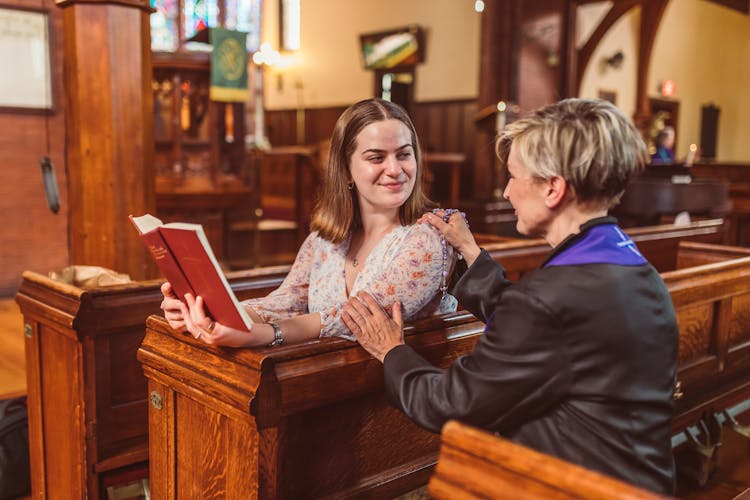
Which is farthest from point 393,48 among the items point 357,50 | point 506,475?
point 506,475

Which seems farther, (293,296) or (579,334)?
(293,296)

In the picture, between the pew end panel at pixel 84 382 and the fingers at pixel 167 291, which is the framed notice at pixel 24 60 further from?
the fingers at pixel 167 291

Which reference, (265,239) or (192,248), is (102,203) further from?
(265,239)

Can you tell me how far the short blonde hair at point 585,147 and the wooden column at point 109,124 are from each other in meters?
2.39

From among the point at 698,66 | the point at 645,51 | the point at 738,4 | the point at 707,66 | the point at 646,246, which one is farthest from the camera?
the point at 707,66

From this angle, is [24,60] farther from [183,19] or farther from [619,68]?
[619,68]

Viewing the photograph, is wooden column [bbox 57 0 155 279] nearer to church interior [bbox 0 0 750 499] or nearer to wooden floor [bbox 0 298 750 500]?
church interior [bbox 0 0 750 499]

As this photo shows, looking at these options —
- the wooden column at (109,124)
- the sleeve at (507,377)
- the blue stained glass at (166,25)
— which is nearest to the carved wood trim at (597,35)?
the blue stained glass at (166,25)

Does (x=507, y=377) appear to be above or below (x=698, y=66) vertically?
below

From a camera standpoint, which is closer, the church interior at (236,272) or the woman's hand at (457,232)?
the church interior at (236,272)

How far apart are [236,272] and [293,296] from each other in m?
0.69

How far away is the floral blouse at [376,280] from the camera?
1799mm

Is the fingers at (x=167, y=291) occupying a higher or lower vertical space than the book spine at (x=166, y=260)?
lower

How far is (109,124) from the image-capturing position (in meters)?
3.18
